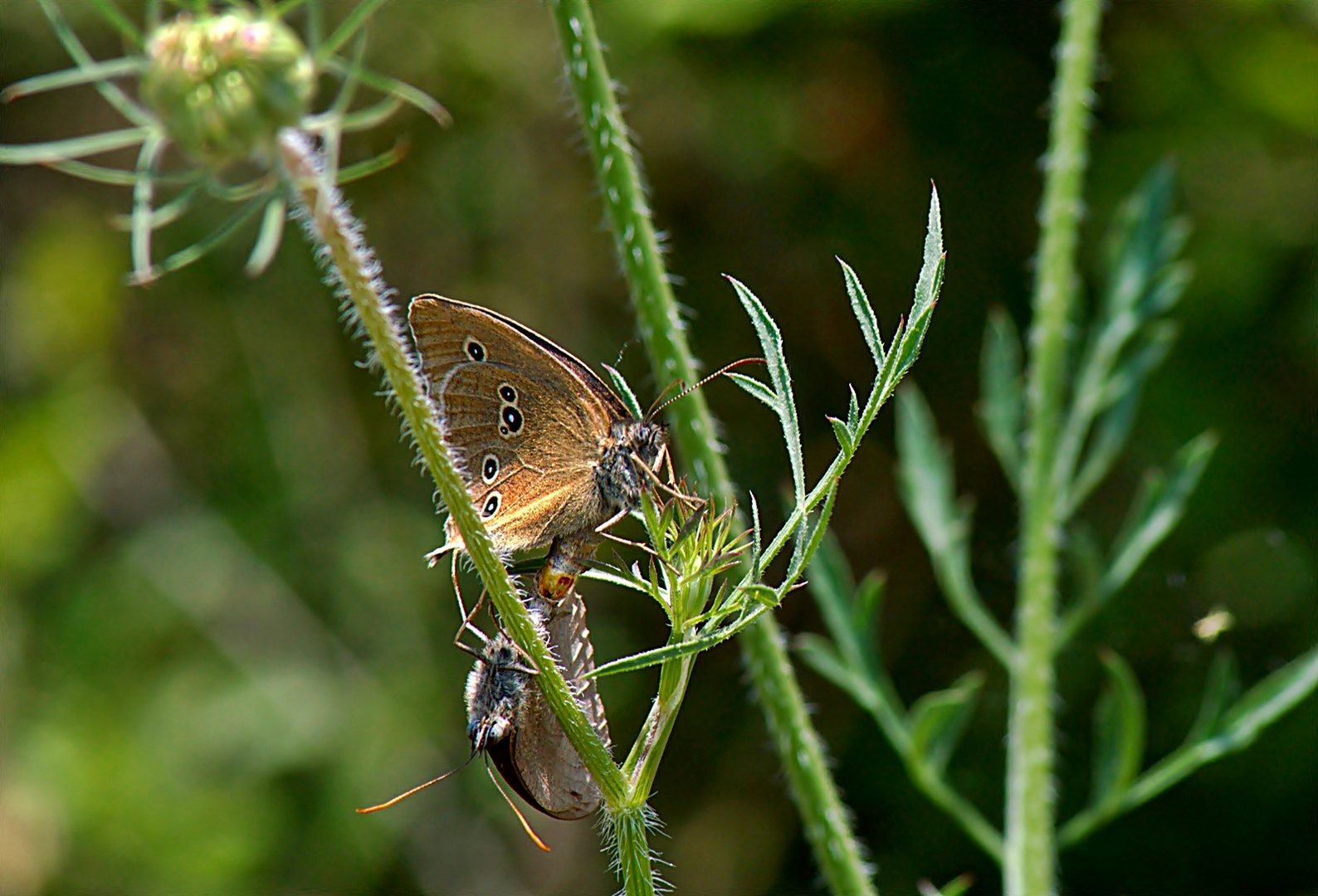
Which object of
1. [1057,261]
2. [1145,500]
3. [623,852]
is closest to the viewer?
[623,852]

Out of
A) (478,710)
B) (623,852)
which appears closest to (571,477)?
(478,710)

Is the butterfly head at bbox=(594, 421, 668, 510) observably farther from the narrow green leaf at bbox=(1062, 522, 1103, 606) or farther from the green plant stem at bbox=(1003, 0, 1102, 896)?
the narrow green leaf at bbox=(1062, 522, 1103, 606)

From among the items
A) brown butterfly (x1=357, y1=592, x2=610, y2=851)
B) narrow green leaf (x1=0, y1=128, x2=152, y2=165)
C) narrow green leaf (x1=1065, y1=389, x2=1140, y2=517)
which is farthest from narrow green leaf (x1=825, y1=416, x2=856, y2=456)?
narrow green leaf (x1=1065, y1=389, x2=1140, y2=517)

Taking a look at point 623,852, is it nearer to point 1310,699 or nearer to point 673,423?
point 673,423

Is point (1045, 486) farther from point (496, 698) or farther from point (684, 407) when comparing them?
point (496, 698)

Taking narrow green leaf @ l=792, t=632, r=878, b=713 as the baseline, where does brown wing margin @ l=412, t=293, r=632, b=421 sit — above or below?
above

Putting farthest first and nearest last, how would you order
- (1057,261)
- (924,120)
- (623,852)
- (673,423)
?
(924,120)
(1057,261)
(673,423)
(623,852)
